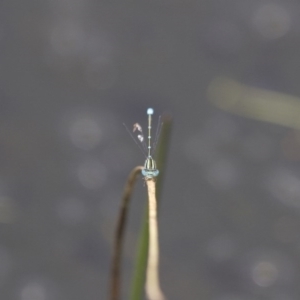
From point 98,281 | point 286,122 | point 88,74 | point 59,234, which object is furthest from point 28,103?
point 286,122

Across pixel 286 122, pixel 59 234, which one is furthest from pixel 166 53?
pixel 59 234

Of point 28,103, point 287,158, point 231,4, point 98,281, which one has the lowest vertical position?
point 98,281

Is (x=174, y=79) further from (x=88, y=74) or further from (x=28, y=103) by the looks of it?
(x=28, y=103)

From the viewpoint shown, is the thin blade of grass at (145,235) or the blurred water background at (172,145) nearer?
the thin blade of grass at (145,235)

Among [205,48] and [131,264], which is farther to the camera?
[205,48]

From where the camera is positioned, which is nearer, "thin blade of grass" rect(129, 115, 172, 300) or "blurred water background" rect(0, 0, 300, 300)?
"thin blade of grass" rect(129, 115, 172, 300)

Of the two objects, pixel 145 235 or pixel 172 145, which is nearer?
pixel 145 235

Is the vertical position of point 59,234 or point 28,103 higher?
point 28,103

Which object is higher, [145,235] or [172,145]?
[172,145]
